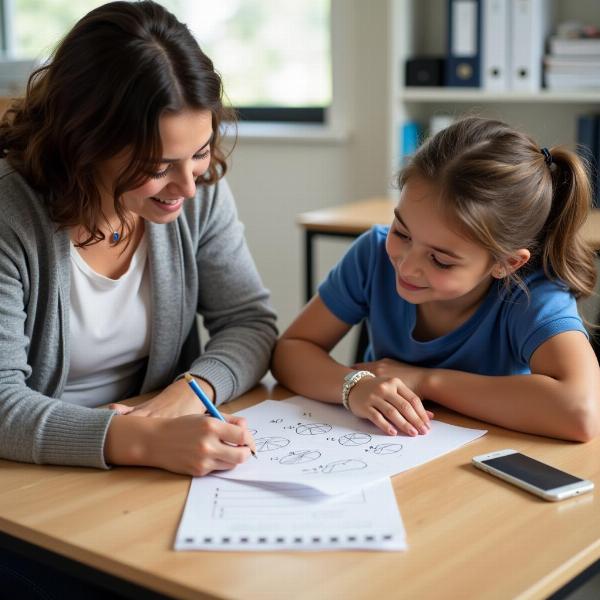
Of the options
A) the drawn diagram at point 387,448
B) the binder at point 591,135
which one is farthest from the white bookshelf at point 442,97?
the drawn diagram at point 387,448

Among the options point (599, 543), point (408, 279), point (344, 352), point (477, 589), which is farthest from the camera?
point (344, 352)

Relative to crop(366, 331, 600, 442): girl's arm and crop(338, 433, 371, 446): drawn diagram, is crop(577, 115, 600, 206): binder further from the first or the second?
crop(338, 433, 371, 446): drawn diagram

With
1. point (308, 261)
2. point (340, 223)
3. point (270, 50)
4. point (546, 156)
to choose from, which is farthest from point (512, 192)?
point (270, 50)

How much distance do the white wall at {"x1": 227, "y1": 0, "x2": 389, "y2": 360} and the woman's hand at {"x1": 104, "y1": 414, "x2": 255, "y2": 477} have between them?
7.11 feet

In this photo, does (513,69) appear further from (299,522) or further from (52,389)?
(299,522)

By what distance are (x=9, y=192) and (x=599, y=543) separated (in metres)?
0.91

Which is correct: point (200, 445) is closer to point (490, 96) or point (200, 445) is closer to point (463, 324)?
point (463, 324)

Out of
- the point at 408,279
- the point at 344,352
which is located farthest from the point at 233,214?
the point at 344,352

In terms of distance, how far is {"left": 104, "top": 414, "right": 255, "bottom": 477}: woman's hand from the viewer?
1.12 m

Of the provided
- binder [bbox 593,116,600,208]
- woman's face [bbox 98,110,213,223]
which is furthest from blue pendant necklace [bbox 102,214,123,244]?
binder [bbox 593,116,600,208]

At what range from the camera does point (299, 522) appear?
3.22 feet

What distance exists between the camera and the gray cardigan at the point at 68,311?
1.19 metres

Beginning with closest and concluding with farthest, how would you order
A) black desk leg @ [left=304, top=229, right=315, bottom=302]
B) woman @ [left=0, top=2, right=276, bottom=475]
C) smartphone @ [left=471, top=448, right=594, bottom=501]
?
smartphone @ [left=471, top=448, right=594, bottom=501]
woman @ [left=0, top=2, right=276, bottom=475]
black desk leg @ [left=304, top=229, right=315, bottom=302]

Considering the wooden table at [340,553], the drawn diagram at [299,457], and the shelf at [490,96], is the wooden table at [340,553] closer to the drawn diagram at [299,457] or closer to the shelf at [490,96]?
the drawn diagram at [299,457]
